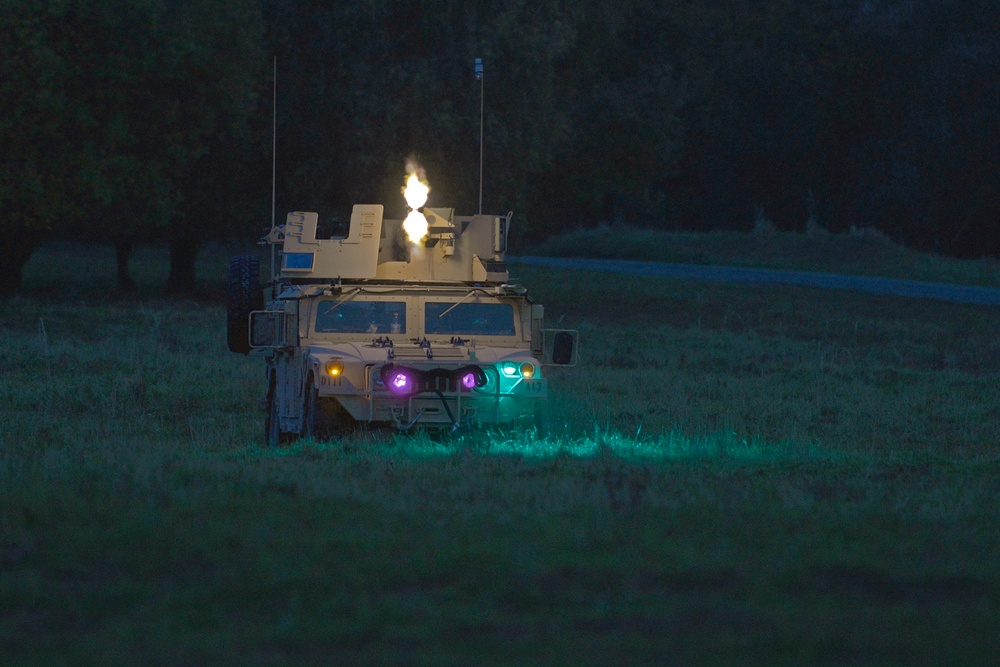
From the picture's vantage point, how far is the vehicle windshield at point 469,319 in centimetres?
1399

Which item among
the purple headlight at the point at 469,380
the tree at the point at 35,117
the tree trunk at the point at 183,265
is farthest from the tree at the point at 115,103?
the purple headlight at the point at 469,380

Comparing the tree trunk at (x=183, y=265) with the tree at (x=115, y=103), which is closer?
the tree at (x=115, y=103)

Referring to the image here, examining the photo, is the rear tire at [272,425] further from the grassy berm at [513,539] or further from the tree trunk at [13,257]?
the tree trunk at [13,257]

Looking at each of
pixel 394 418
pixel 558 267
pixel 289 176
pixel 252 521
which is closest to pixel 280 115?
pixel 289 176

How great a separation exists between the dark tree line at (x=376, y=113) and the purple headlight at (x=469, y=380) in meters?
22.1

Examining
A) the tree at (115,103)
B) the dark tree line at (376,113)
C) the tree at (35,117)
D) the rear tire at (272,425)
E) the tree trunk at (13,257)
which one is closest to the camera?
the rear tire at (272,425)

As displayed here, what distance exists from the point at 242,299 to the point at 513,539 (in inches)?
318

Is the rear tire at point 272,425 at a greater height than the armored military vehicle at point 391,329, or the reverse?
the armored military vehicle at point 391,329

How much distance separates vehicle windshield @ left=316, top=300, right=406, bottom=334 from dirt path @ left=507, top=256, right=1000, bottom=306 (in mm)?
Result: 25609

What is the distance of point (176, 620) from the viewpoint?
21.4 ft

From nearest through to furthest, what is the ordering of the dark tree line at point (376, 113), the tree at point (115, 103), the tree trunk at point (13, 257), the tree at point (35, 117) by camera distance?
the tree at point (35, 117), the tree at point (115, 103), the dark tree line at point (376, 113), the tree trunk at point (13, 257)

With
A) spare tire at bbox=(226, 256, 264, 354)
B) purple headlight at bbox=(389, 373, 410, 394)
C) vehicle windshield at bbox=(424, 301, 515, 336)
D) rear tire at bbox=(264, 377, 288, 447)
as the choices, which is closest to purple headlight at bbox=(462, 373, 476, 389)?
purple headlight at bbox=(389, 373, 410, 394)

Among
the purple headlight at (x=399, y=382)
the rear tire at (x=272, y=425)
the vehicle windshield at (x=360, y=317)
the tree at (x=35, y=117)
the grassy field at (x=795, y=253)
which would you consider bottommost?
the rear tire at (x=272, y=425)

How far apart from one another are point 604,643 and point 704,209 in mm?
65332
